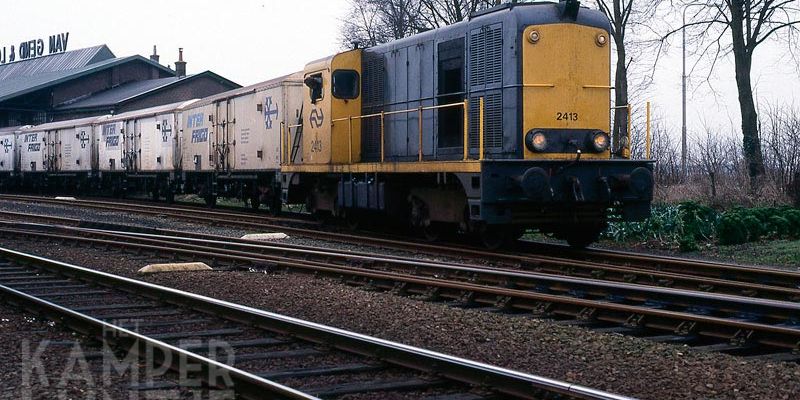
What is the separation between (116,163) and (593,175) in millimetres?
20841

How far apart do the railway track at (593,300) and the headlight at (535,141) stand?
2.78 m

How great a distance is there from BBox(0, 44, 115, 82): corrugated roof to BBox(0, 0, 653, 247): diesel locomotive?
158 feet

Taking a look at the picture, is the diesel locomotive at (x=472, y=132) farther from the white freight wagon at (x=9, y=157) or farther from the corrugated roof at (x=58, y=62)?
the corrugated roof at (x=58, y=62)

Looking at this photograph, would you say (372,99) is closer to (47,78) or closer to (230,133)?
(230,133)

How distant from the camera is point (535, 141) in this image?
1180cm

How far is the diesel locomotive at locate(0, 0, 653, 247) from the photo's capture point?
11.6 meters

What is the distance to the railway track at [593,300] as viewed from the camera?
6125 mm

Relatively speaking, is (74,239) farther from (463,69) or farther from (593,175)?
(593,175)

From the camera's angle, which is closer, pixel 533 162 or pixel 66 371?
pixel 66 371

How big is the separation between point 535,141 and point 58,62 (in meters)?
60.2

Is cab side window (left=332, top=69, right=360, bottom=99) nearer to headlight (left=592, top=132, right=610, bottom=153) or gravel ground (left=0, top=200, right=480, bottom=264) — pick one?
gravel ground (left=0, top=200, right=480, bottom=264)

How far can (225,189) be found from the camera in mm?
22375

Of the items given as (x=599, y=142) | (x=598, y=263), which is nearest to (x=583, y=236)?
(x=599, y=142)

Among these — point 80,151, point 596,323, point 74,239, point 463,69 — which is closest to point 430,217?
point 463,69
